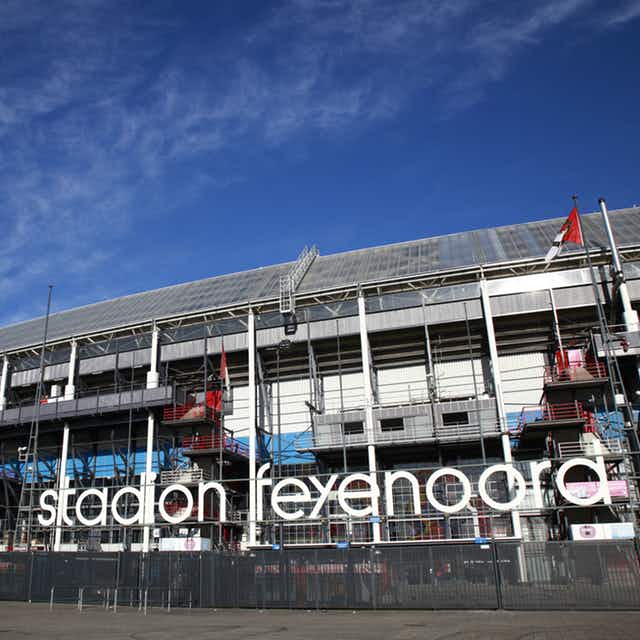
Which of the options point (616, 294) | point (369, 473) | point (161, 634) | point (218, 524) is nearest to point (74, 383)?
point (218, 524)

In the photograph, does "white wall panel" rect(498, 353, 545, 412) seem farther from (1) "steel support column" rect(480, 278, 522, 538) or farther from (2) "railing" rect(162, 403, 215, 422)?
(2) "railing" rect(162, 403, 215, 422)

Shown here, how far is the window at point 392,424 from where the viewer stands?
121 feet

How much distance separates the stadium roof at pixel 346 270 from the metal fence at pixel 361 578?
62.1ft

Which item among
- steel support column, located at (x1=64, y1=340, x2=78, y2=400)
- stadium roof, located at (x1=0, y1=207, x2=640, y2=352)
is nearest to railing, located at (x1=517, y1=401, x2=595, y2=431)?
stadium roof, located at (x1=0, y1=207, x2=640, y2=352)

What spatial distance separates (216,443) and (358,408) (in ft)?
30.4

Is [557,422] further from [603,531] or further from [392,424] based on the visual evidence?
[392,424]

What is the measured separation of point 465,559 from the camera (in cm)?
2117

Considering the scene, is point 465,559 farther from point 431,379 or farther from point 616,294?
point 616,294

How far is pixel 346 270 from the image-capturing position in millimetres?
45656

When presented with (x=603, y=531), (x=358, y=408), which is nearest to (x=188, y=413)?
→ (x=358, y=408)

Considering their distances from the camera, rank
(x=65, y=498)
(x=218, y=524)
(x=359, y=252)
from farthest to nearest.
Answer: (x=359, y=252) → (x=65, y=498) → (x=218, y=524)

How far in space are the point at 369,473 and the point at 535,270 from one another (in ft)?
51.0

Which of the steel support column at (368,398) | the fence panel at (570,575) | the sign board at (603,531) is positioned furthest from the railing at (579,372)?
the fence panel at (570,575)

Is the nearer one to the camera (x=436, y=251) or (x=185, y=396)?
(x=185, y=396)
